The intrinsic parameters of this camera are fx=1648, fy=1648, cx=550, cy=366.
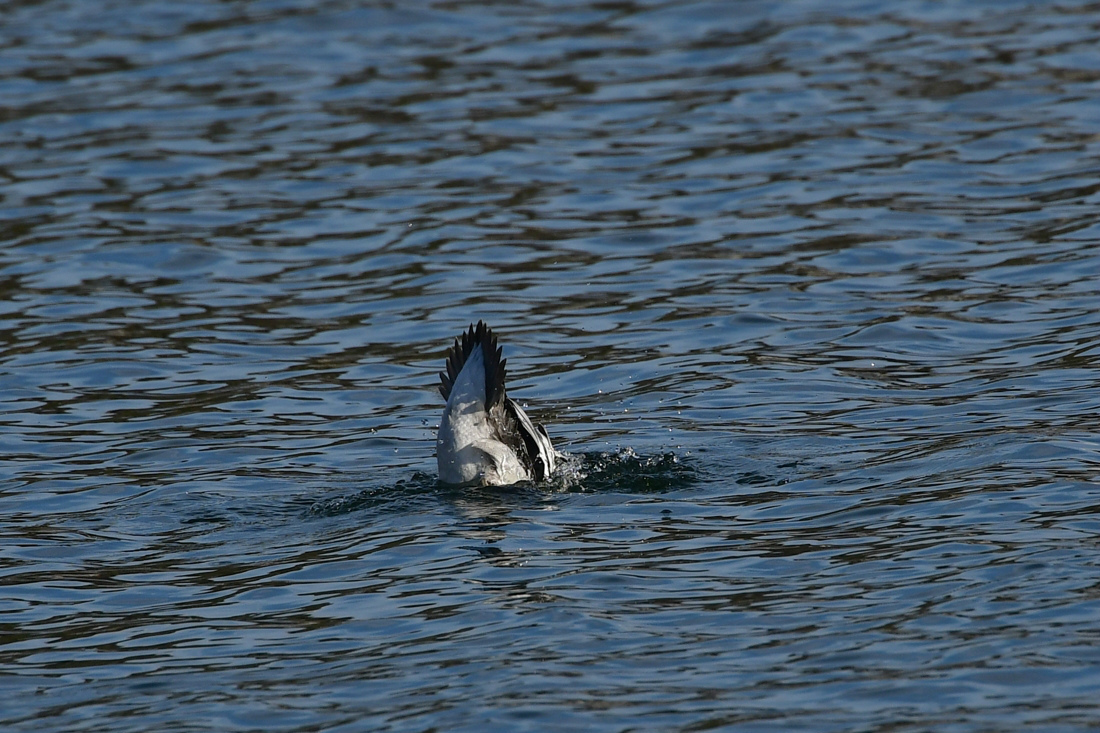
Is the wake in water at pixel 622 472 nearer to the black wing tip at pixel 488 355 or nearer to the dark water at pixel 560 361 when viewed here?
the dark water at pixel 560 361

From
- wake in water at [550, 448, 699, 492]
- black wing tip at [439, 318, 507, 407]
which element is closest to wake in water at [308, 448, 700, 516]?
wake in water at [550, 448, 699, 492]

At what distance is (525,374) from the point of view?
10.6 meters

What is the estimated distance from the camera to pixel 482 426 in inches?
318

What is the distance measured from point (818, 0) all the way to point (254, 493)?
12725 mm

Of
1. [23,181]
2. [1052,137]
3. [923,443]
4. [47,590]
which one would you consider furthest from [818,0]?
[47,590]

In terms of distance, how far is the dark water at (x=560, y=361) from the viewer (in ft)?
19.5

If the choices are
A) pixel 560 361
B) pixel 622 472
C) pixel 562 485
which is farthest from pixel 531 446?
pixel 560 361

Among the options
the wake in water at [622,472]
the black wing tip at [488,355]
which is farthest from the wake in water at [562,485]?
the black wing tip at [488,355]

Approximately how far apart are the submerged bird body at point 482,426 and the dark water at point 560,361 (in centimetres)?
16

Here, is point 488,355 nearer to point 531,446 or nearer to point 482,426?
point 482,426

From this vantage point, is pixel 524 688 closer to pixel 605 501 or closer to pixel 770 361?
pixel 605 501

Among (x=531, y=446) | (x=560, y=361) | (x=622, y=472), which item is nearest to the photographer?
(x=531, y=446)

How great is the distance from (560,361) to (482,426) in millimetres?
2737

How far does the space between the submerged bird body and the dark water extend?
16cm
